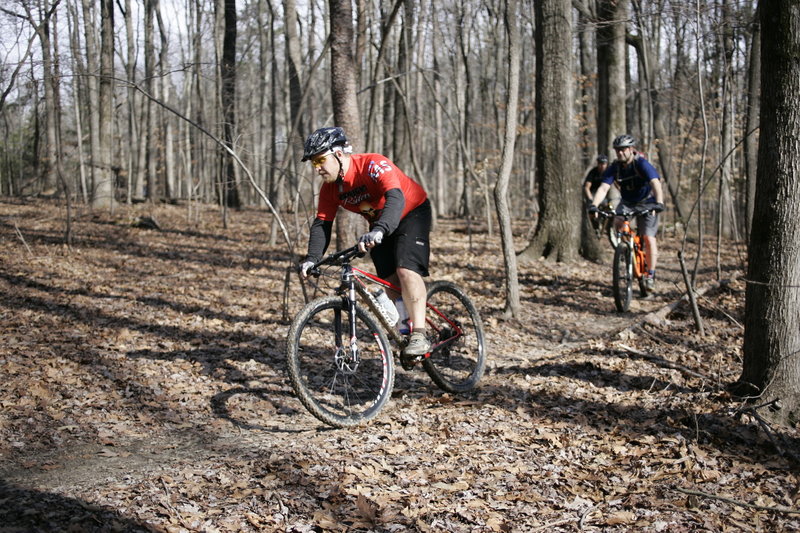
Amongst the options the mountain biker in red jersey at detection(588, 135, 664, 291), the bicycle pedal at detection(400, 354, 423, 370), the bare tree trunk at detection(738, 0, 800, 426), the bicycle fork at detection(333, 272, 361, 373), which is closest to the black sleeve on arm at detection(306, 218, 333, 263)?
the bicycle fork at detection(333, 272, 361, 373)

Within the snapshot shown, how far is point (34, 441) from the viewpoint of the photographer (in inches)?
174

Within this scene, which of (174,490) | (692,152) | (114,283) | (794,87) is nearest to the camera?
(174,490)

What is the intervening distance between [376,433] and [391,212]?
1.63 metres

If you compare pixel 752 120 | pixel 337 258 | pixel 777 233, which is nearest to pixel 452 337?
pixel 337 258

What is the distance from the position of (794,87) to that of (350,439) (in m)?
3.84

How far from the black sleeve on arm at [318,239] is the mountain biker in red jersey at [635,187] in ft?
15.6

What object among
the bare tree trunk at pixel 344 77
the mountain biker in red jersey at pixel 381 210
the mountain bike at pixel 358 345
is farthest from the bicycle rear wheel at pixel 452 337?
the bare tree trunk at pixel 344 77

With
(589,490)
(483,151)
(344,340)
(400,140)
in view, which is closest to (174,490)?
(344,340)

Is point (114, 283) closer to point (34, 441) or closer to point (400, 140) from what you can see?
point (34, 441)

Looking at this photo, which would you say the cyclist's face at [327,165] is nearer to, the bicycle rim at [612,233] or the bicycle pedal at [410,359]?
the bicycle pedal at [410,359]

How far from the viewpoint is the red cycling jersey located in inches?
188

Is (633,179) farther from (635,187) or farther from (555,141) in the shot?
(555,141)

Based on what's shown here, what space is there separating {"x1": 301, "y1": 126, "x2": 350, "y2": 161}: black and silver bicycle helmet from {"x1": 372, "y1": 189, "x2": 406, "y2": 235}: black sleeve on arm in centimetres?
54

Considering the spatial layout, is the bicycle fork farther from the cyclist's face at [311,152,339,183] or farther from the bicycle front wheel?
the cyclist's face at [311,152,339,183]
